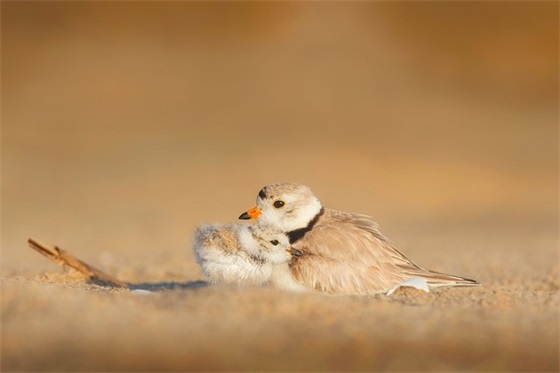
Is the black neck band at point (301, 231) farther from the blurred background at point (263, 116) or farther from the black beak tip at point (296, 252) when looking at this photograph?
the blurred background at point (263, 116)

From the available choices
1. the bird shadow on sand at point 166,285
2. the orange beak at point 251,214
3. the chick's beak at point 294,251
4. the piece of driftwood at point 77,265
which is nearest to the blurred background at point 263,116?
the bird shadow on sand at point 166,285

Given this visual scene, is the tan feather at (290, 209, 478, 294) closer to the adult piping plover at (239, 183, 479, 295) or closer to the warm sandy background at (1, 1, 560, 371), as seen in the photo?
the adult piping plover at (239, 183, 479, 295)

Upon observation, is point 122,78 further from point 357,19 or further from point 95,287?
point 95,287

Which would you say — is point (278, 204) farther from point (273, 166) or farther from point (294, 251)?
point (273, 166)

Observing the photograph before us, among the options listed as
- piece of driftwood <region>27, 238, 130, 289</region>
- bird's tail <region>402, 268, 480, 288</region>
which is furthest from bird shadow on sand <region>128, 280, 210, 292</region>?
bird's tail <region>402, 268, 480, 288</region>

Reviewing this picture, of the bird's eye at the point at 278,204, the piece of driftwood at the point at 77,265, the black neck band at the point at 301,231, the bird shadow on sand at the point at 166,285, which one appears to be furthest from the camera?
the bird shadow on sand at the point at 166,285

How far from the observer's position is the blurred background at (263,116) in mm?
13203

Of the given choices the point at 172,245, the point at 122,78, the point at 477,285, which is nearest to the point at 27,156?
the point at 122,78

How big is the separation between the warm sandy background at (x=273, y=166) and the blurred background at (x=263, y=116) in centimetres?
6

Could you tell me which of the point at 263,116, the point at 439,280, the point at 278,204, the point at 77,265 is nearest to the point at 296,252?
the point at 278,204

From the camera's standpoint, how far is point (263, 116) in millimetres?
18500

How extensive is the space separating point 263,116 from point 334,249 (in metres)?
14.0

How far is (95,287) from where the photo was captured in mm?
4863

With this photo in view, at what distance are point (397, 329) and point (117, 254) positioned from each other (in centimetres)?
551
